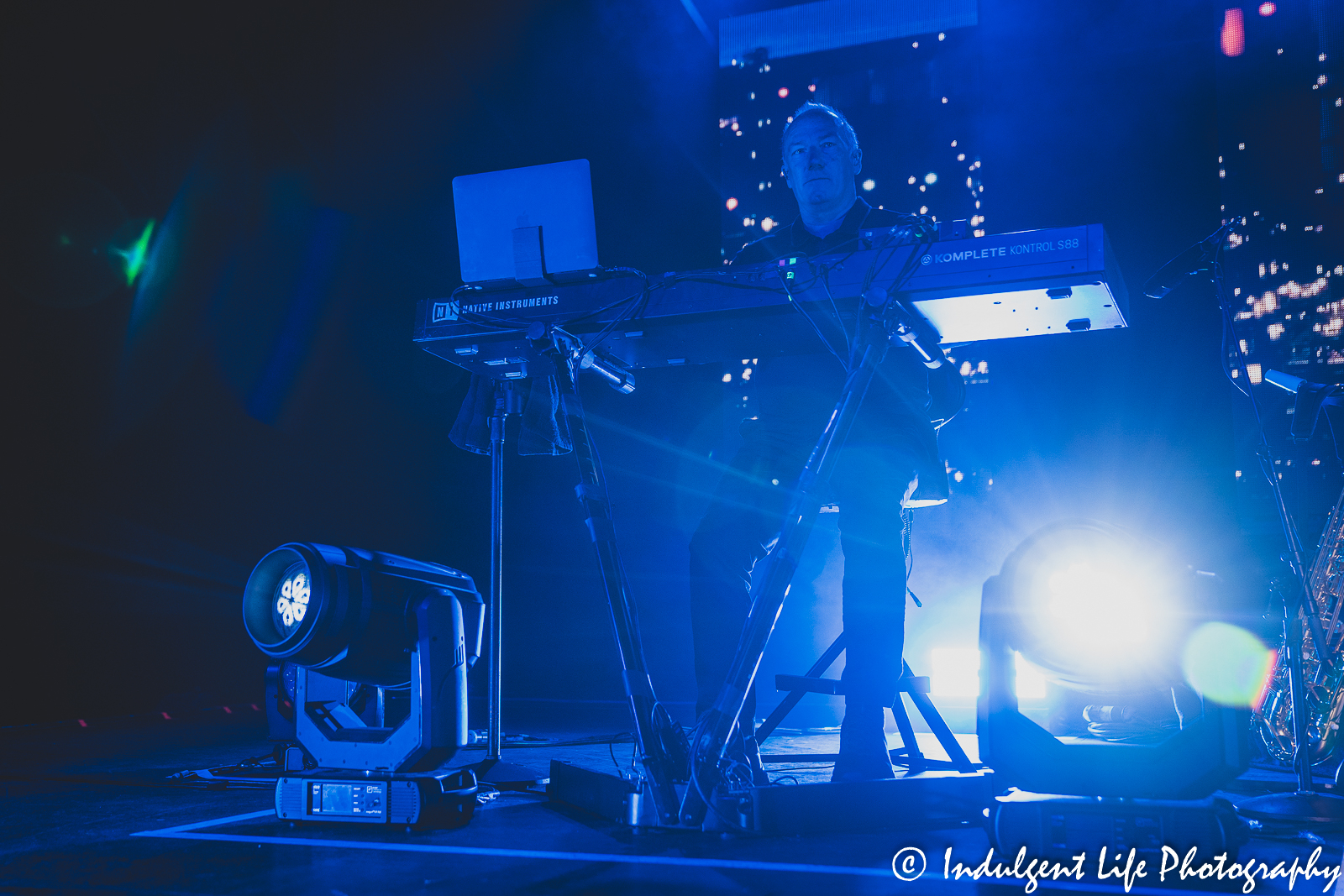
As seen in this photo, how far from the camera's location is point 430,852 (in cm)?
164

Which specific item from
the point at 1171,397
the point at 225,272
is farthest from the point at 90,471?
the point at 1171,397

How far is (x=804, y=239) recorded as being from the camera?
8.57ft

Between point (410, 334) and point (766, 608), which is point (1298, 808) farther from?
point (410, 334)

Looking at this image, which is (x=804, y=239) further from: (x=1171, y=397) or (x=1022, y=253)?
(x=1171, y=397)

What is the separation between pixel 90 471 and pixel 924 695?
3905 mm

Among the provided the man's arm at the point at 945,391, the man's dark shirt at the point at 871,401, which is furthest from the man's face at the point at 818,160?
the man's arm at the point at 945,391

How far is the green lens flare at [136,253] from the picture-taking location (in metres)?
4.13

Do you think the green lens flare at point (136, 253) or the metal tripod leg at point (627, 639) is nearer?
the metal tripod leg at point (627, 639)

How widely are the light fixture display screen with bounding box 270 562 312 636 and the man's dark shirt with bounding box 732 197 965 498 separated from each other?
1145 millimetres

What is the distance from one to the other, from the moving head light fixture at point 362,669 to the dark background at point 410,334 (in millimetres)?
2828
